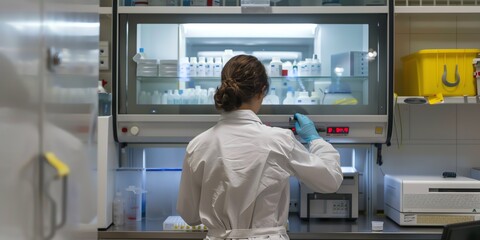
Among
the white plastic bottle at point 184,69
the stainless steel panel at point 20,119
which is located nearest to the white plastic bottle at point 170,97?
the white plastic bottle at point 184,69

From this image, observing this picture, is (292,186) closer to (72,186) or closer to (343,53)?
(343,53)

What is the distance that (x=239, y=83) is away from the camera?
6.09 feet

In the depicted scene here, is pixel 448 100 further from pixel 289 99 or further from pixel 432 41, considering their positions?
pixel 289 99

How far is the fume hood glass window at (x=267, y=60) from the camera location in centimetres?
271

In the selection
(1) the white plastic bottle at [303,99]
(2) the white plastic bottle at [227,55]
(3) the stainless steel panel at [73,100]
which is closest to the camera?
(3) the stainless steel panel at [73,100]

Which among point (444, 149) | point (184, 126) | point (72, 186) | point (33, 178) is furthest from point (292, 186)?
point (33, 178)

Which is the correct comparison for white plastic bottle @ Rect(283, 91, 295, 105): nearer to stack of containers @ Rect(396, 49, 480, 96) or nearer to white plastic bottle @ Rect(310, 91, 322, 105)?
white plastic bottle @ Rect(310, 91, 322, 105)

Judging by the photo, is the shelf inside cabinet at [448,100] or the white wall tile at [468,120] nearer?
the shelf inside cabinet at [448,100]

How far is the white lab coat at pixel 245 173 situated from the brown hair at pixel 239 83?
0.05 m

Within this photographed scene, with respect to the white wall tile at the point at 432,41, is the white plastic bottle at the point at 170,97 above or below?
below

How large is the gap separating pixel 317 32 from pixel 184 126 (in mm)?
931

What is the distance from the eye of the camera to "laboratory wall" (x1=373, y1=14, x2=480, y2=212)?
118 inches

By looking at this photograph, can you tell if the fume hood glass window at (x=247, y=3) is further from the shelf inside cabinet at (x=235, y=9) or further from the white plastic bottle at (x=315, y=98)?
the white plastic bottle at (x=315, y=98)

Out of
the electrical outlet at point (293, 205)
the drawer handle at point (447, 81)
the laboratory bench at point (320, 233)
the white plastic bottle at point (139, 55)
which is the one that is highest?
the white plastic bottle at point (139, 55)
